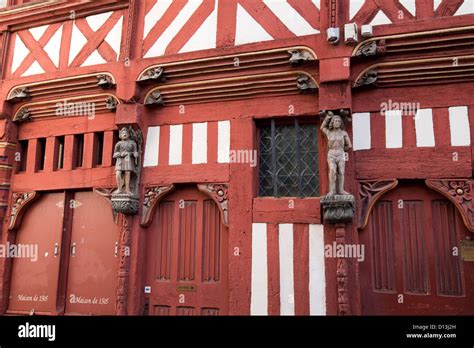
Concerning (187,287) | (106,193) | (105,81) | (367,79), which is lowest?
(187,287)

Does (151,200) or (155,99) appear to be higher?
(155,99)

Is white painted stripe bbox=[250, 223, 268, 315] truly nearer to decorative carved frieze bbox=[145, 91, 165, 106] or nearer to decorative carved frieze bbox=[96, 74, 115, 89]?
decorative carved frieze bbox=[145, 91, 165, 106]

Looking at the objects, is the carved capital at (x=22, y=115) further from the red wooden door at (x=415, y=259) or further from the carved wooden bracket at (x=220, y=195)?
the red wooden door at (x=415, y=259)

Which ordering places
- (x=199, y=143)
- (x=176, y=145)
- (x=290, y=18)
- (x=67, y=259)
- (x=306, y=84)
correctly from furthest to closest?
(x=67, y=259)
(x=176, y=145)
(x=199, y=143)
(x=290, y=18)
(x=306, y=84)

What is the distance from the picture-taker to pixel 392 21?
15.5 ft

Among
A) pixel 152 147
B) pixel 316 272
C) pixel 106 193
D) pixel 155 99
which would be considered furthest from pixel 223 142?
pixel 316 272

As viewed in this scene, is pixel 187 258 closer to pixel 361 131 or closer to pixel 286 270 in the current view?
pixel 286 270

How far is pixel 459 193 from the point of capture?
14.6 feet

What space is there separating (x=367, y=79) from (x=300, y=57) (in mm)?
811

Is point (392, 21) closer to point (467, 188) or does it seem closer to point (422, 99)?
point (422, 99)

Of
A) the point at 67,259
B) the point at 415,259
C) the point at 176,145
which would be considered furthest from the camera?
the point at 67,259

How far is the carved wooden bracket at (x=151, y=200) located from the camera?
5410mm

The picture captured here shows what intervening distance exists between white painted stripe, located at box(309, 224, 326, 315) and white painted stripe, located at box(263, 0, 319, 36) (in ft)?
7.59

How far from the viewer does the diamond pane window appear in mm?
4996
